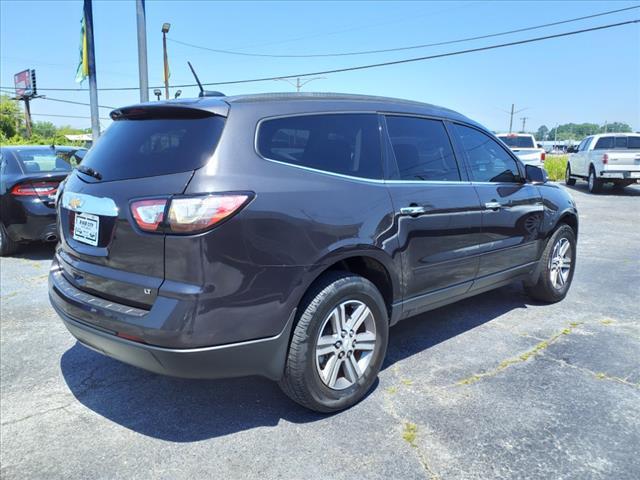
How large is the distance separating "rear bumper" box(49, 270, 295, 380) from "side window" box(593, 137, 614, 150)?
16906mm

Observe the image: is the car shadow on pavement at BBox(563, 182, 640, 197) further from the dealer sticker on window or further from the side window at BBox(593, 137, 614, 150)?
the dealer sticker on window

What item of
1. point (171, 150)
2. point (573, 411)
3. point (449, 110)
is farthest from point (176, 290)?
point (449, 110)

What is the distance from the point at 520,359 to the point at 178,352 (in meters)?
2.50

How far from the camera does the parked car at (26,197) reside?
6.65 metres

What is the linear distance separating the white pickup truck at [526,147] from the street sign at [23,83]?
41056mm

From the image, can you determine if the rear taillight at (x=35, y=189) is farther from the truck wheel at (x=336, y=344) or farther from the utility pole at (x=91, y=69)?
the utility pole at (x=91, y=69)

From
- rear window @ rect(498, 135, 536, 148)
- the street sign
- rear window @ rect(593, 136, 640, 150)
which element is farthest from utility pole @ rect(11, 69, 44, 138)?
rear window @ rect(593, 136, 640, 150)

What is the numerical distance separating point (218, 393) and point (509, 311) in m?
2.91

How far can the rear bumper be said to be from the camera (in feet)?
7.90

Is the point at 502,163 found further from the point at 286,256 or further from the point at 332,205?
the point at 286,256

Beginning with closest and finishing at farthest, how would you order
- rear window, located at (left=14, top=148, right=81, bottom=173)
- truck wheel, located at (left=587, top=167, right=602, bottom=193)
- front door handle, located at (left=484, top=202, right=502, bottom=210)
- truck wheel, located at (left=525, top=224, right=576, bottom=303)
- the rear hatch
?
the rear hatch → front door handle, located at (left=484, top=202, right=502, bottom=210) → truck wheel, located at (left=525, top=224, right=576, bottom=303) → rear window, located at (left=14, top=148, right=81, bottom=173) → truck wheel, located at (left=587, top=167, right=602, bottom=193)

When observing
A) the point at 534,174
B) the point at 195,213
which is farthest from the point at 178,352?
the point at 534,174

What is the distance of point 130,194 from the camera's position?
98.7 inches

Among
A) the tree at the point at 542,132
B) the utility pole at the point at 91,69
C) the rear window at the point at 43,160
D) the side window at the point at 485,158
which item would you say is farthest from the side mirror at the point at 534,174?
the tree at the point at 542,132
